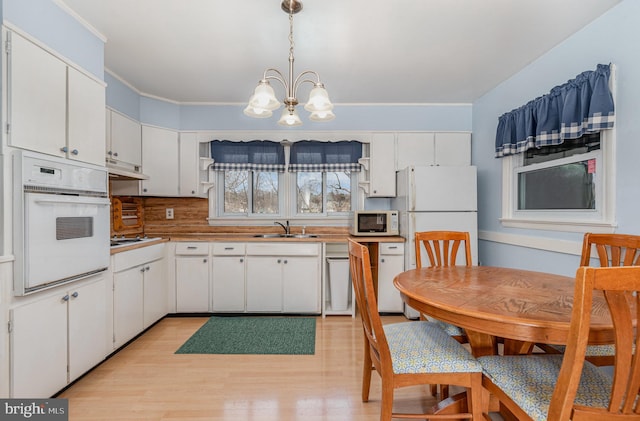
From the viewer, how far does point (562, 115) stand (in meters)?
2.30

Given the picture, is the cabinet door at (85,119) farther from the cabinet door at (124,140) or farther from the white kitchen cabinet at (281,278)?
the white kitchen cabinet at (281,278)

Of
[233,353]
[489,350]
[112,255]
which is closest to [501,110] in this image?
[489,350]

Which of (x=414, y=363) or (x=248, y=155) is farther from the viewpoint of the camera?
(x=248, y=155)

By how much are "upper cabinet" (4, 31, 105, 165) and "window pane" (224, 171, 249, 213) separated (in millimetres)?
1787

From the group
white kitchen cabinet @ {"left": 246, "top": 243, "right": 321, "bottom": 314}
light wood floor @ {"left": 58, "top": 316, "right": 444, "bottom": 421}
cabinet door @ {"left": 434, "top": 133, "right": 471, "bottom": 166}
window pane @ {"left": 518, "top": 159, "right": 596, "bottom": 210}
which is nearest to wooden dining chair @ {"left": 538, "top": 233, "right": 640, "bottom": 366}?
window pane @ {"left": 518, "top": 159, "right": 596, "bottom": 210}

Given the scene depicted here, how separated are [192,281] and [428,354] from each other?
2751mm


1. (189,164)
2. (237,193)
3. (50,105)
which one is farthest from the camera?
(237,193)

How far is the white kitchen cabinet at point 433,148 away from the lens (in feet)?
12.5

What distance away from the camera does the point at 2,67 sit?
158 centimetres

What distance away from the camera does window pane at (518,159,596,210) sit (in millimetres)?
2295

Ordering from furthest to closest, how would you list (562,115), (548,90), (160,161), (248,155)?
(248,155) < (160,161) < (548,90) < (562,115)

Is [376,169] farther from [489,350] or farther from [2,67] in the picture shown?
[2,67]

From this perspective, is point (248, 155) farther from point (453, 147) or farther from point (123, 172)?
point (453, 147)

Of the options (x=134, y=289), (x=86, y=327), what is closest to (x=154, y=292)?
(x=134, y=289)
